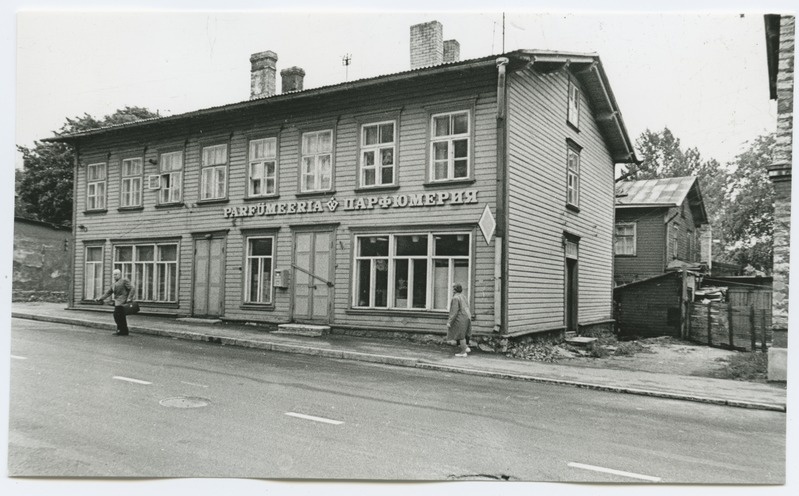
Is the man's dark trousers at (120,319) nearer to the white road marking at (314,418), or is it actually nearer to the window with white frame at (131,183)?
the window with white frame at (131,183)

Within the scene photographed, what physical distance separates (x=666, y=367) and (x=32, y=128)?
1363 centimetres

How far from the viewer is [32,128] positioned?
32.8ft

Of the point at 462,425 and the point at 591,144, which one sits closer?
the point at 462,425

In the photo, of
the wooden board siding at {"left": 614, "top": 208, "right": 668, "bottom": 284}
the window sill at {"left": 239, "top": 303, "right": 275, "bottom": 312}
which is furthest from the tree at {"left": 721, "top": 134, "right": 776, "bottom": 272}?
the window sill at {"left": 239, "top": 303, "right": 275, "bottom": 312}

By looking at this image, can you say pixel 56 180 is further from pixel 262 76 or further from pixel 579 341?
pixel 579 341

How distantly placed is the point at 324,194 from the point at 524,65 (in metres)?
6.34

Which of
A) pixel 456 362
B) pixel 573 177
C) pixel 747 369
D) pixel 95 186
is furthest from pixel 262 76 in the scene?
pixel 747 369

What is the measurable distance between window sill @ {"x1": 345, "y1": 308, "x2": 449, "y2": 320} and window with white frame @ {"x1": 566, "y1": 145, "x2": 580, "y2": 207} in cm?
579

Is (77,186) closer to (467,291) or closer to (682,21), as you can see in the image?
(467,291)

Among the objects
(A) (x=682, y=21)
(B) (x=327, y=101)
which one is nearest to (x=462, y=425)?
(A) (x=682, y=21)

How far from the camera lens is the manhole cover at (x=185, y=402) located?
8.61 metres

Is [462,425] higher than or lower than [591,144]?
lower

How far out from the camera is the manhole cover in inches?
339

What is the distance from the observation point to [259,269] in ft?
62.2
